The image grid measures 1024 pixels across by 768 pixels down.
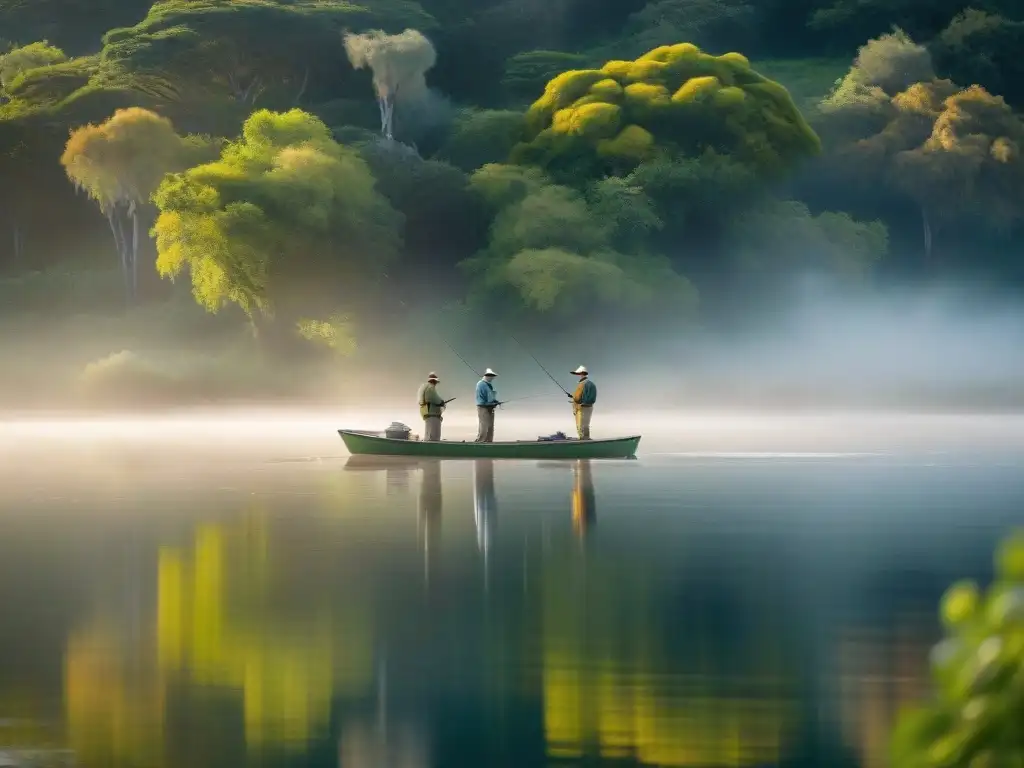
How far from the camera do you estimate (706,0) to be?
306 feet

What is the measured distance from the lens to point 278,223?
67688 mm

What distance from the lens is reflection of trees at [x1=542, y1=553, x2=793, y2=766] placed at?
10.1 metres

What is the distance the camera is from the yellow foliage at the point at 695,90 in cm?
7294

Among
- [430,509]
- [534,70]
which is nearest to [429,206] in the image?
[534,70]

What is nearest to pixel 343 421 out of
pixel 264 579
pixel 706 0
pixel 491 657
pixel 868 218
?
pixel 868 218

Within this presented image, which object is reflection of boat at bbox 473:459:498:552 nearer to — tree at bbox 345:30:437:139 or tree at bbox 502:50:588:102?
tree at bbox 345:30:437:139

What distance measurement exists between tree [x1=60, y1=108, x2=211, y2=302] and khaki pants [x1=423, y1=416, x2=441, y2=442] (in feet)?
117

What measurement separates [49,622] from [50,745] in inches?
215

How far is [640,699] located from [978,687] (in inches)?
327

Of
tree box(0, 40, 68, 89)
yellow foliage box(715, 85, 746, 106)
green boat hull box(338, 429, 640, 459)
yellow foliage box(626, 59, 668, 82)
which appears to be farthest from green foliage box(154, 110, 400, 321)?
green boat hull box(338, 429, 640, 459)

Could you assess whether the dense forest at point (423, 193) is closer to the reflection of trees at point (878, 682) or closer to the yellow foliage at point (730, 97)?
the yellow foliage at point (730, 97)

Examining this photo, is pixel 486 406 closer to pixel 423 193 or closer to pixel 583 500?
pixel 583 500

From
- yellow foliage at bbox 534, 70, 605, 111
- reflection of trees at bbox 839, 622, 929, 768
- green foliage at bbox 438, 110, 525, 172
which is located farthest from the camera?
green foliage at bbox 438, 110, 525, 172

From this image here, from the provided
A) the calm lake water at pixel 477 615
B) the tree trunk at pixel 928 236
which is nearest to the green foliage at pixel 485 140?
the tree trunk at pixel 928 236
